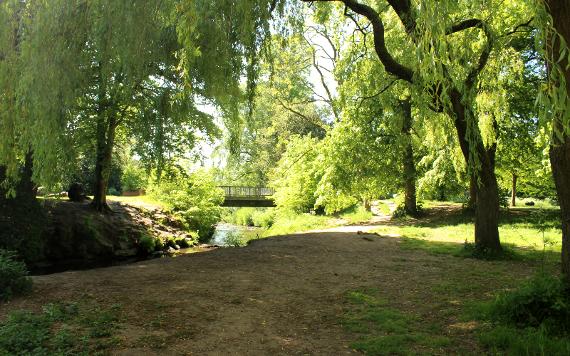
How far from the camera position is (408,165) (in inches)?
747

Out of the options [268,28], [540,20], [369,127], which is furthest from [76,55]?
[369,127]

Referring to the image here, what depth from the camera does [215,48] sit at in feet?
22.4

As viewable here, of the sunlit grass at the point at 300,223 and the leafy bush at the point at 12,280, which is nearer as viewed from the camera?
the leafy bush at the point at 12,280

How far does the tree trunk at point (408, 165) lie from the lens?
18031 mm

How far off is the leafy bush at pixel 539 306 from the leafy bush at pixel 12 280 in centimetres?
678

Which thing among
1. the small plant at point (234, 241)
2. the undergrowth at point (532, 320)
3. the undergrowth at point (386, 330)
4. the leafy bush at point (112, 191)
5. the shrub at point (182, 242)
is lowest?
the small plant at point (234, 241)

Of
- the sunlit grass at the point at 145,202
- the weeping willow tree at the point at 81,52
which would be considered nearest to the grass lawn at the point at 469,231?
the weeping willow tree at the point at 81,52

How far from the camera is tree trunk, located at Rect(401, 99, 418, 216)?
18.0m

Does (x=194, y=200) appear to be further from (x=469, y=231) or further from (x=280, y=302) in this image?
(x=280, y=302)

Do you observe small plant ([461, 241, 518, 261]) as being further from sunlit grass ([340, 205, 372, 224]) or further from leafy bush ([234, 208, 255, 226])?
leafy bush ([234, 208, 255, 226])

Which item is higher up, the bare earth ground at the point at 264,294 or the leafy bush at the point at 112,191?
the leafy bush at the point at 112,191

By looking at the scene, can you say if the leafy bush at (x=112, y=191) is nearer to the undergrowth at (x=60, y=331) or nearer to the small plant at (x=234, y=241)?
the small plant at (x=234, y=241)

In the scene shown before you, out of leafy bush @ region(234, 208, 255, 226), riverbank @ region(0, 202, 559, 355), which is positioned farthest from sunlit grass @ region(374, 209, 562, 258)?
leafy bush @ region(234, 208, 255, 226)

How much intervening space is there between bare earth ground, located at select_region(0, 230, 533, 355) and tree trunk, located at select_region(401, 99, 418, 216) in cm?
786
